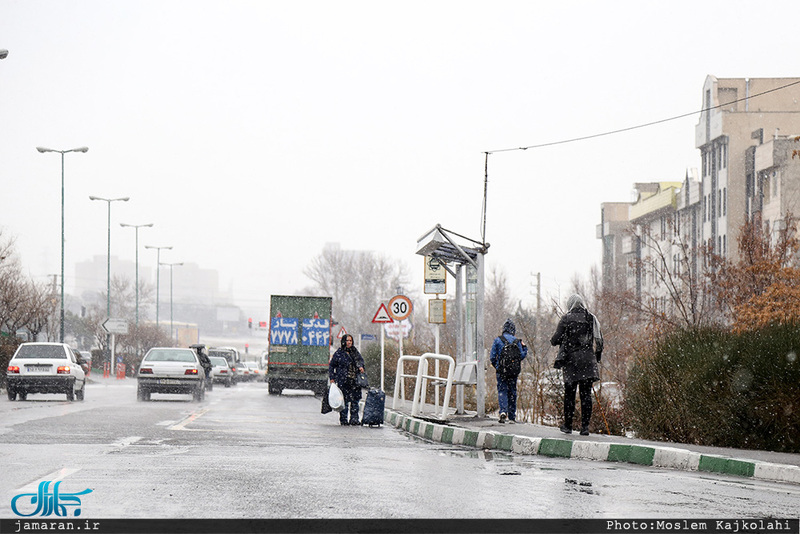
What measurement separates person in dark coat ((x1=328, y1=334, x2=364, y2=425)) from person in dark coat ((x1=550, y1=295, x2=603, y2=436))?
5705 mm

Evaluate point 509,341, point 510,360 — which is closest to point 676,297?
point 509,341

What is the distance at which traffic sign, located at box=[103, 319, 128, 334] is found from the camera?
67.0 metres

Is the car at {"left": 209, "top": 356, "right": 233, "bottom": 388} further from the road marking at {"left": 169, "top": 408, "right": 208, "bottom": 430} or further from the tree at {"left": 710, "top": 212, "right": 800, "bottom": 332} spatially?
the road marking at {"left": 169, "top": 408, "right": 208, "bottom": 430}

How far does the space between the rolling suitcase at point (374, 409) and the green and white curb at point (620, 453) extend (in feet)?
8.52

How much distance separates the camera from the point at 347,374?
2083cm

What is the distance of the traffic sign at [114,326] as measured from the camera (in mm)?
67000

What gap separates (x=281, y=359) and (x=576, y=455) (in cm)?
2614

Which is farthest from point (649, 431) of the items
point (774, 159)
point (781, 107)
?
point (781, 107)

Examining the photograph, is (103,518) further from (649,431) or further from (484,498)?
(649,431)

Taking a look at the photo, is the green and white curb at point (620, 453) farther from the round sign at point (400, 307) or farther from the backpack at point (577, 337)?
the round sign at point (400, 307)

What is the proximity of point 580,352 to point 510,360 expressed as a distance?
4062mm

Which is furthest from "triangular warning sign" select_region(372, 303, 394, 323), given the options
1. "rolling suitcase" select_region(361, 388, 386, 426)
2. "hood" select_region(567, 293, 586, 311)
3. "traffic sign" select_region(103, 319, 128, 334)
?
"traffic sign" select_region(103, 319, 128, 334)

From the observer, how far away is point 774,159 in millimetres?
65812

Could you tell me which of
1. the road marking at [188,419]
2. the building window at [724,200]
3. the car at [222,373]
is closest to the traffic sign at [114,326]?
the car at [222,373]
